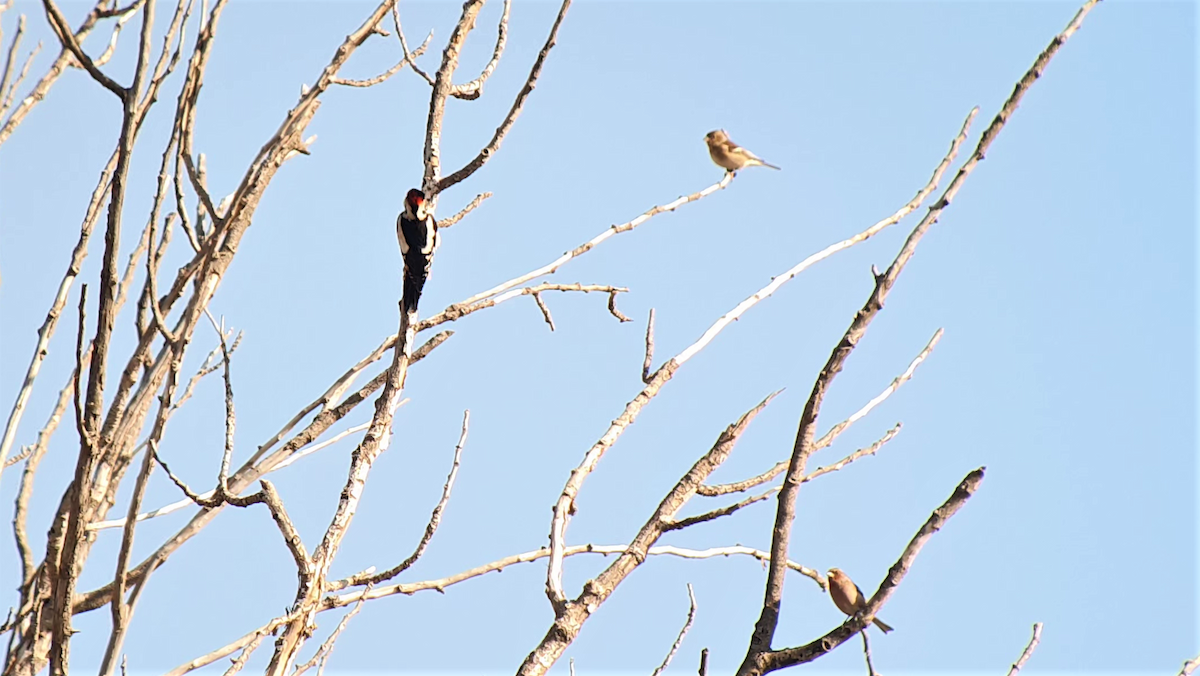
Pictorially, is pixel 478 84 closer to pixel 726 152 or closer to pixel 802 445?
pixel 802 445

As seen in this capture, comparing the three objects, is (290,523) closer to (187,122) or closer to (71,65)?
(187,122)

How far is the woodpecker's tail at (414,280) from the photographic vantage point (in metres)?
2.85

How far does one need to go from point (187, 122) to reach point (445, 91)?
610 mm

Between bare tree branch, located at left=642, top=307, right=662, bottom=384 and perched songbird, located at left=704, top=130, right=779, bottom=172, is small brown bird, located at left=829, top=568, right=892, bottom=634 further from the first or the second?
perched songbird, located at left=704, top=130, right=779, bottom=172

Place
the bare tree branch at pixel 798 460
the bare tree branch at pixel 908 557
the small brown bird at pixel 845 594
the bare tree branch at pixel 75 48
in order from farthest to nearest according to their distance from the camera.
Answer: the small brown bird at pixel 845 594 < the bare tree branch at pixel 75 48 < the bare tree branch at pixel 798 460 < the bare tree branch at pixel 908 557

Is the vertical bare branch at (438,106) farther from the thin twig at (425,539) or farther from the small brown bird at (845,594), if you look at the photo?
the small brown bird at (845,594)

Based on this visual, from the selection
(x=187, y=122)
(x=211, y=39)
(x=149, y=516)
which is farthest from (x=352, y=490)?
(x=211, y=39)

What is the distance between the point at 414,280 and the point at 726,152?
519 cm

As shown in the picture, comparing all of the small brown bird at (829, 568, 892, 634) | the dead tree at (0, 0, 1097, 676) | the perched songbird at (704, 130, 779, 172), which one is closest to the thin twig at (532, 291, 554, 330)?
the dead tree at (0, 0, 1097, 676)

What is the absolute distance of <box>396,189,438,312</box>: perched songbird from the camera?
3.05 meters

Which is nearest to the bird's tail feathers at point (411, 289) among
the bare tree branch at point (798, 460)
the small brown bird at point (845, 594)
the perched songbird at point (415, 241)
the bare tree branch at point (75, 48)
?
the perched songbird at point (415, 241)

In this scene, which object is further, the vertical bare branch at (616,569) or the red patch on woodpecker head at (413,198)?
the red patch on woodpecker head at (413,198)

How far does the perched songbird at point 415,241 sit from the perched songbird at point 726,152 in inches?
183

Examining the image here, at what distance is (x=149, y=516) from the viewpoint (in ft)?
8.93
